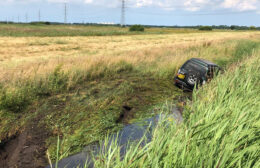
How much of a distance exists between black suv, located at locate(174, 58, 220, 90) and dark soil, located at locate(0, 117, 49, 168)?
605 cm

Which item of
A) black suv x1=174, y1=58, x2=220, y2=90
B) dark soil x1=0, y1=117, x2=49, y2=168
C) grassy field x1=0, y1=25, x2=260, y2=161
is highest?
black suv x1=174, y1=58, x2=220, y2=90

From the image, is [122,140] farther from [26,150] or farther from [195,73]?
[195,73]

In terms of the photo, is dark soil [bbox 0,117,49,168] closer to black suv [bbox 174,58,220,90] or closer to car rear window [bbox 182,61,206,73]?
black suv [bbox 174,58,220,90]

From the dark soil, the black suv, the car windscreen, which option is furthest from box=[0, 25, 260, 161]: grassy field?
the car windscreen

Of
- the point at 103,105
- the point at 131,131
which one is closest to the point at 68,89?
the point at 103,105

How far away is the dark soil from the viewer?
4.04 meters

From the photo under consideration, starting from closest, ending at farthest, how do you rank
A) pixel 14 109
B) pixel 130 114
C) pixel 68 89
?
pixel 14 109
pixel 130 114
pixel 68 89

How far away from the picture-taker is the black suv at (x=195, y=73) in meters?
8.36

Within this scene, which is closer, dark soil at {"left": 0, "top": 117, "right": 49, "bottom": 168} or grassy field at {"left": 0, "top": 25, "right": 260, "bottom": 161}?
dark soil at {"left": 0, "top": 117, "right": 49, "bottom": 168}

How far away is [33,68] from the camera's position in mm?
8227

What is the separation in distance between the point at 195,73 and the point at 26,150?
267 inches

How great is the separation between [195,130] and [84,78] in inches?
301

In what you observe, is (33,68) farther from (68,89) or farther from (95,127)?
(95,127)

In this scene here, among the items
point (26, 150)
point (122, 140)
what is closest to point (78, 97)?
point (122, 140)
